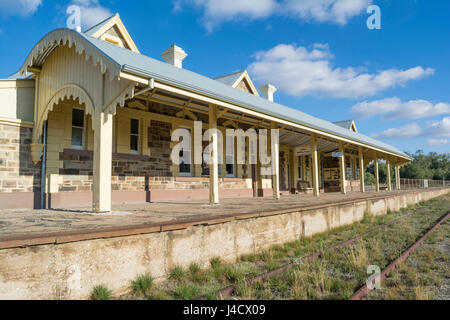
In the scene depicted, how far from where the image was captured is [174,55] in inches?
534

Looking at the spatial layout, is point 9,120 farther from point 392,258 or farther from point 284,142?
point 284,142

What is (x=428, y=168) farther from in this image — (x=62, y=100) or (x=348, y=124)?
(x=62, y=100)

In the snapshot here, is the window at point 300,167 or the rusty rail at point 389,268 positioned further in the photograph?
the window at point 300,167

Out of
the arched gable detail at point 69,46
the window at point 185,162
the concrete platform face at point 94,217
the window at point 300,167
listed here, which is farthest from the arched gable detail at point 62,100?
the window at point 300,167

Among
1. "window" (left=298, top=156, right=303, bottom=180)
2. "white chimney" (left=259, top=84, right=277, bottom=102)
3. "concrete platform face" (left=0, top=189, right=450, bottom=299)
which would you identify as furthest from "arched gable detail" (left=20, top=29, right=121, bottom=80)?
"window" (left=298, top=156, right=303, bottom=180)

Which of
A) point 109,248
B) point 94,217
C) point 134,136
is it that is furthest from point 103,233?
point 134,136

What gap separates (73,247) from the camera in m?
3.35

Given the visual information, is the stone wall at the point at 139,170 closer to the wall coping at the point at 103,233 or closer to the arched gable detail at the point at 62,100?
the arched gable detail at the point at 62,100

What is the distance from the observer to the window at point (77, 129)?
28.0ft

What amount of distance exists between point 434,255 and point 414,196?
1553 cm

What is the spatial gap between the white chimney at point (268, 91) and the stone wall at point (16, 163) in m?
14.4

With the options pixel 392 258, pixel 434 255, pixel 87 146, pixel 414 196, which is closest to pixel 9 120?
pixel 87 146

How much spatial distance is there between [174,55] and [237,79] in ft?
13.3

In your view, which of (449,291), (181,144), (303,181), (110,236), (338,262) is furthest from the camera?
(303,181)
